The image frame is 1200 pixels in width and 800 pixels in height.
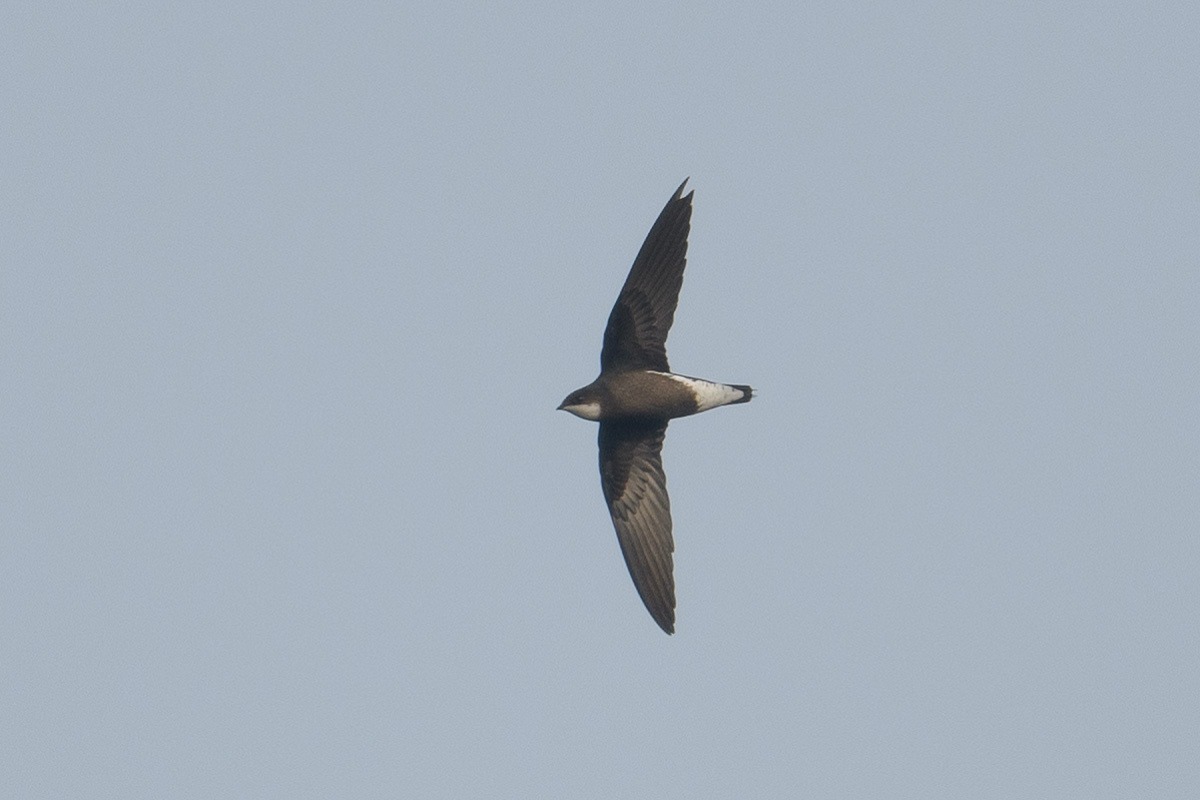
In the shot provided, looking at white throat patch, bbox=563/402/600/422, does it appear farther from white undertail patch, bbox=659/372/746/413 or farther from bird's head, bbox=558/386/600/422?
white undertail patch, bbox=659/372/746/413

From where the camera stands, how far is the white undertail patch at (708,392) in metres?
20.4

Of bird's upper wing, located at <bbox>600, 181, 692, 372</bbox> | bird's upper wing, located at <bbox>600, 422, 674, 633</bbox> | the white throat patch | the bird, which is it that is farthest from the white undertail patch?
the white throat patch

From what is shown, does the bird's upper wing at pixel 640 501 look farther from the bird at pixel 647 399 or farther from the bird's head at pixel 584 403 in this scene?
the bird's head at pixel 584 403

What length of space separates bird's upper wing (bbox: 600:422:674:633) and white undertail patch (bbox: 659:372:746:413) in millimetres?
589

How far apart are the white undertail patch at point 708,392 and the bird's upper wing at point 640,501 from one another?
0.59 meters

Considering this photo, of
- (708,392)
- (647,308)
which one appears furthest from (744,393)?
(647,308)

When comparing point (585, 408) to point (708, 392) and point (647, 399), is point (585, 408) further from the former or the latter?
Result: point (708, 392)

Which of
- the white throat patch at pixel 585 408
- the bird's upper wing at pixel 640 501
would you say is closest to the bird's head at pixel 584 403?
the white throat patch at pixel 585 408

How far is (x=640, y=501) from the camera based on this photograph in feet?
69.5

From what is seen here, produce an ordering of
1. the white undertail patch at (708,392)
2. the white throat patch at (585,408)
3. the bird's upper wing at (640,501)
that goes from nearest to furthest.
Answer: the white throat patch at (585,408) < the white undertail patch at (708,392) < the bird's upper wing at (640,501)

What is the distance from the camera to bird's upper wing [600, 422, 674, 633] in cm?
2097

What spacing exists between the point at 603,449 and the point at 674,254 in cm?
215

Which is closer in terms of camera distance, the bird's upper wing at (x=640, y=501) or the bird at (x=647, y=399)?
the bird at (x=647, y=399)

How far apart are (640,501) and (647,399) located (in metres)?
1.32
